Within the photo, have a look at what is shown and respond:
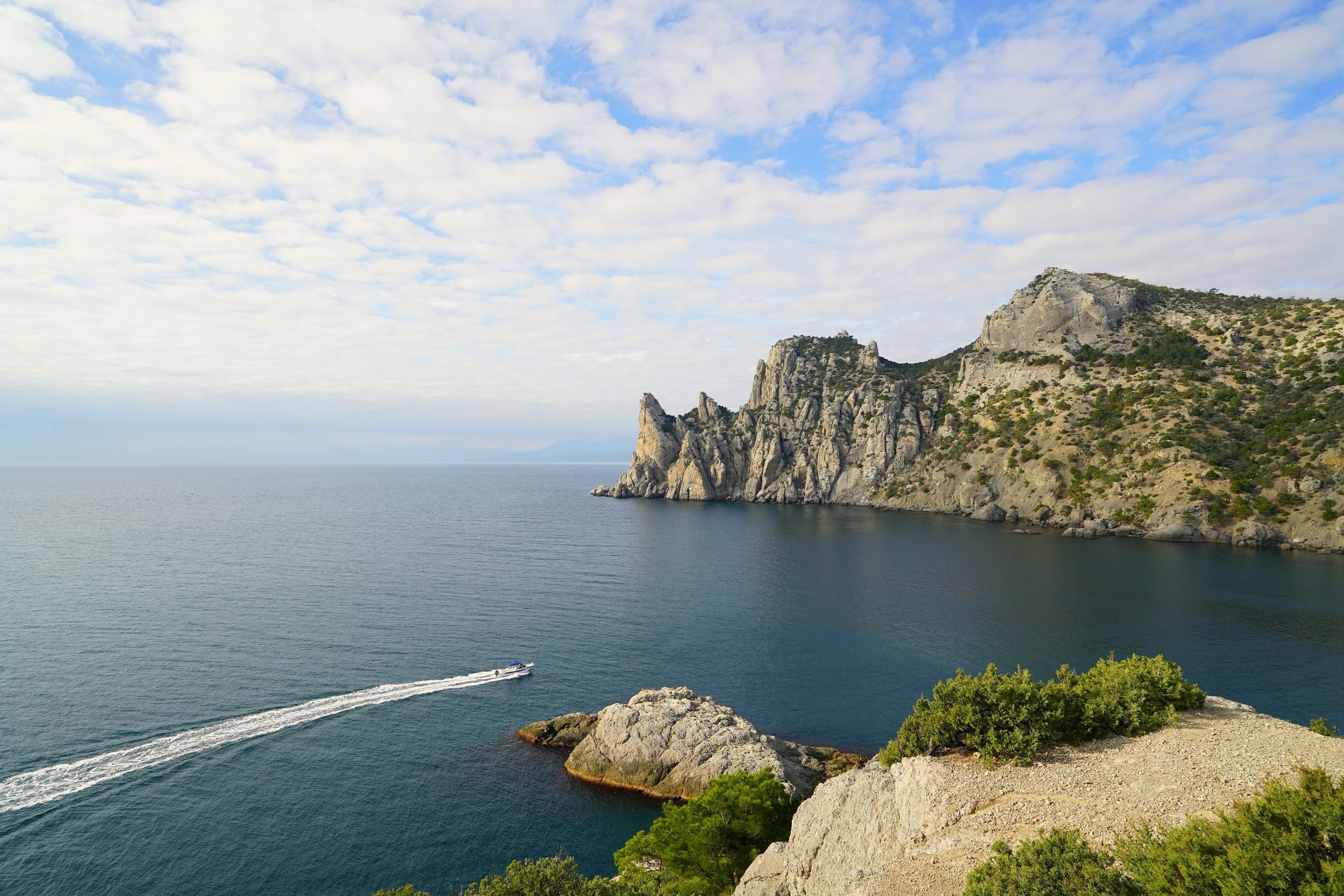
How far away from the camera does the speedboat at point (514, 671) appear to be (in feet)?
172

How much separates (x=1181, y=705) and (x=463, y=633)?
56.8 meters

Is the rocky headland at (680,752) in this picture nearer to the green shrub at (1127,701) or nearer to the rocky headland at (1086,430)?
the green shrub at (1127,701)

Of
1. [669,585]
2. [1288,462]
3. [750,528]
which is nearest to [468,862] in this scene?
[669,585]

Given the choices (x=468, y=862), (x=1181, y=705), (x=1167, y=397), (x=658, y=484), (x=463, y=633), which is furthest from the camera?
(x=658, y=484)

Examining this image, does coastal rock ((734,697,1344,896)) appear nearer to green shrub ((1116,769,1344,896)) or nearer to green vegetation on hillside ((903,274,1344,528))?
green shrub ((1116,769,1344,896))

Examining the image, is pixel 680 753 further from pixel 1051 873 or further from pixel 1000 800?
pixel 1051 873

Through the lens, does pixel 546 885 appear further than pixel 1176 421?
No

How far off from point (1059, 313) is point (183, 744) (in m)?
199

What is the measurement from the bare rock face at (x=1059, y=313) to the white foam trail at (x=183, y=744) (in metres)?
176

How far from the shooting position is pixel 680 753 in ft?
127

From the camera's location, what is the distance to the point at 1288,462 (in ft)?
349

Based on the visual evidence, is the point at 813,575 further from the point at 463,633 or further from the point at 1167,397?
the point at 1167,397

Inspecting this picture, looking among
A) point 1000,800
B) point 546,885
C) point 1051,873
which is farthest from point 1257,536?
point 546,885

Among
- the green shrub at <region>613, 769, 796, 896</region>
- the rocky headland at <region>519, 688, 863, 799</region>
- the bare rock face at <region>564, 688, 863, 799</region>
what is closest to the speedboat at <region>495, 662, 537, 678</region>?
the rocky headland at <region>519, 688, 863, 799</region>
